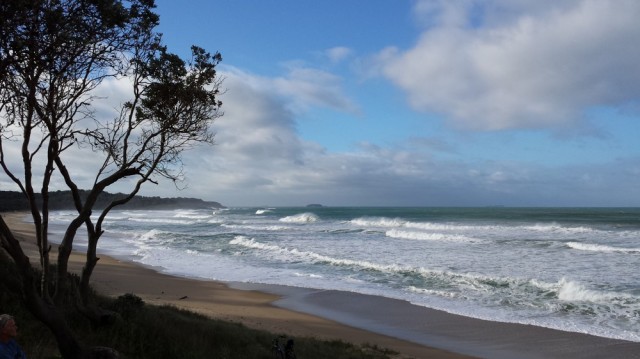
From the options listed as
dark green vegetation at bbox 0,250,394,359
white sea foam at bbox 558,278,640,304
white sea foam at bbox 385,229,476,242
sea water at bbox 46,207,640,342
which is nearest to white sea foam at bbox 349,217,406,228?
white sea foam at bbox 385,229,476,242

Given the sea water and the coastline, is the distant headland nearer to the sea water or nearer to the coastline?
the sea water

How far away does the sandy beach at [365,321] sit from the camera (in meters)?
11.1

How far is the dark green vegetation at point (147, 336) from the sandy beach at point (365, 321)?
7.55 ft

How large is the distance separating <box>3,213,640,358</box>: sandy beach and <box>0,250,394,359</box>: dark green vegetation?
230cm

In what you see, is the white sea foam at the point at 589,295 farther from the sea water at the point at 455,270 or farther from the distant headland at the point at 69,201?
the distant headland at the point at 69,201

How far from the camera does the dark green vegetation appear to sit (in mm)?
7215

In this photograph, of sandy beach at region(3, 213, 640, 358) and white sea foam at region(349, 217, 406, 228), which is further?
white sea foam at region(349, 217, 406, 228)

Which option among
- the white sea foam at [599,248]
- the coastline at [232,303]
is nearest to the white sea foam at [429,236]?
the white sea foam at [599,248]

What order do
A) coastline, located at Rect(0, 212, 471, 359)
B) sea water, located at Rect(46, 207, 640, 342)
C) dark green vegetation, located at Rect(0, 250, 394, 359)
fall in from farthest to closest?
sea water, located at Rect(46, 207, 640, 342), coastline, located at Rect(0, 212, 471, 359), dark green vegetation, located at Rect(0, 250, 394, 359)

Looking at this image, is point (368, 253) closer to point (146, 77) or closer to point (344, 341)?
point (344, 341)

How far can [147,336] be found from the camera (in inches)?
309

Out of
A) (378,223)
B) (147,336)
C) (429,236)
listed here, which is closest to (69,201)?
(378,223)

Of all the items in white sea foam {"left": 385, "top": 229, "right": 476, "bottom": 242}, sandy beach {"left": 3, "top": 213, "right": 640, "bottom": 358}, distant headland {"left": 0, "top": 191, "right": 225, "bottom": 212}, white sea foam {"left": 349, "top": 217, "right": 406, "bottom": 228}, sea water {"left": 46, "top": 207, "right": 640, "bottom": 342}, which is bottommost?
sandy beach {"left": 3, "top": 213, "right": 640, "bottom": 358}

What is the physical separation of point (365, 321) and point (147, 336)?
7.38 metres
